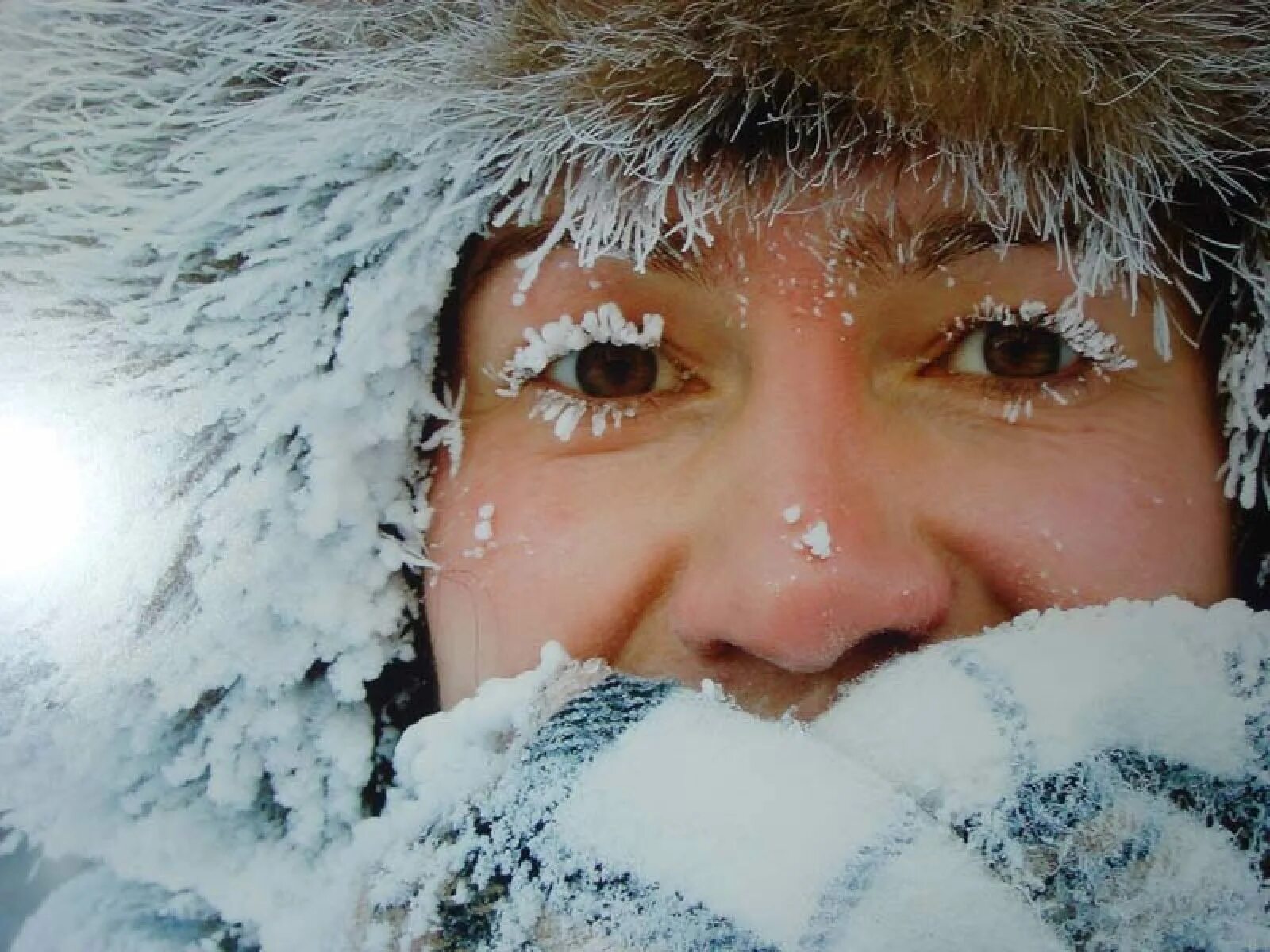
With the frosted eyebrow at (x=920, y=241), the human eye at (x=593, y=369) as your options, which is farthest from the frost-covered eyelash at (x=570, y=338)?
the frosted eyebrow at (x=920, y=241)

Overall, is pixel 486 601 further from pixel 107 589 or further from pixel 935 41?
pixel 935 41

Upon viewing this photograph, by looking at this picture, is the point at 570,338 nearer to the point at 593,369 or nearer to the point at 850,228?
the point at 593,369

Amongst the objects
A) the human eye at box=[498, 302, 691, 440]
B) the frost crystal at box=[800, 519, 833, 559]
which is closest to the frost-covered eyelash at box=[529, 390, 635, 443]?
the human eye at box=[498, 302, 691, 440]

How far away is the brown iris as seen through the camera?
68 centimetres

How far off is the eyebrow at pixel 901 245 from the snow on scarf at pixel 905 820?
20 cm

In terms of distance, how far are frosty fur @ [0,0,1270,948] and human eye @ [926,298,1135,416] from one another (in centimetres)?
3

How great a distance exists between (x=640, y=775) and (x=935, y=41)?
14.8 inches

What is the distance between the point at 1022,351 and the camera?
688mm

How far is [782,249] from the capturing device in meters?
0.65

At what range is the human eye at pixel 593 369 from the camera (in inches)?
26.9

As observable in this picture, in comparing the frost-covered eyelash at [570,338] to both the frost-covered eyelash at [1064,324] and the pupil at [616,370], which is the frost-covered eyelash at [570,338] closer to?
the pupil at [616,370]

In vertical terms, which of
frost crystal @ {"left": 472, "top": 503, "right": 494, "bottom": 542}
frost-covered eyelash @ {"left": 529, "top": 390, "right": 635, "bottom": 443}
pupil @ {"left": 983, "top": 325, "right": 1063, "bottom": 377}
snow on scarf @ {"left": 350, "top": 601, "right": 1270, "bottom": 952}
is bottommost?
snow on scarf @ {"left": 350, "top": 601, "right": 1270, "bottom": 952}

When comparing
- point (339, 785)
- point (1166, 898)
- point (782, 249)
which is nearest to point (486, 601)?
point (339, 785)

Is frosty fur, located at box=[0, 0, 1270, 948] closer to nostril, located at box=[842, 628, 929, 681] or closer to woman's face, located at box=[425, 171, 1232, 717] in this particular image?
woman's face, located at box=[425, 171, 1232, 717]
